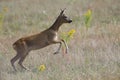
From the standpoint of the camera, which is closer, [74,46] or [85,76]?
[85,76]

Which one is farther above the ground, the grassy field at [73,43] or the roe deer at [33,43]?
the roe deer at [33,43]

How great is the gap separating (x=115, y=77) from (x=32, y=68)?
8.60 feet

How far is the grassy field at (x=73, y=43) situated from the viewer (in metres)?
11.4

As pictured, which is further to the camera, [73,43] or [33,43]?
[73,43]

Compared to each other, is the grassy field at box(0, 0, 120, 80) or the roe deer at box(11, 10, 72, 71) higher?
the roe deer at box(11, 10, 72, 71)

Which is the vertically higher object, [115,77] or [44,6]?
[115,77]

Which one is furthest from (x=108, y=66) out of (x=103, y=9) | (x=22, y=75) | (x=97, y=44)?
(x=103, y=9)

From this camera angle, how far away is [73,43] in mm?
14859

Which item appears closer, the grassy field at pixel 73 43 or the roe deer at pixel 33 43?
the grassy field at pixel 73 43

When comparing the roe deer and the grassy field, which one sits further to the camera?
the roe deer

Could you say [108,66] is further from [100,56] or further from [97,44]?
[97,44]

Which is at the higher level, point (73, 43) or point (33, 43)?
point (33, 43)

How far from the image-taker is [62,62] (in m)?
12.6

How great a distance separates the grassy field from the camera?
11375mm
